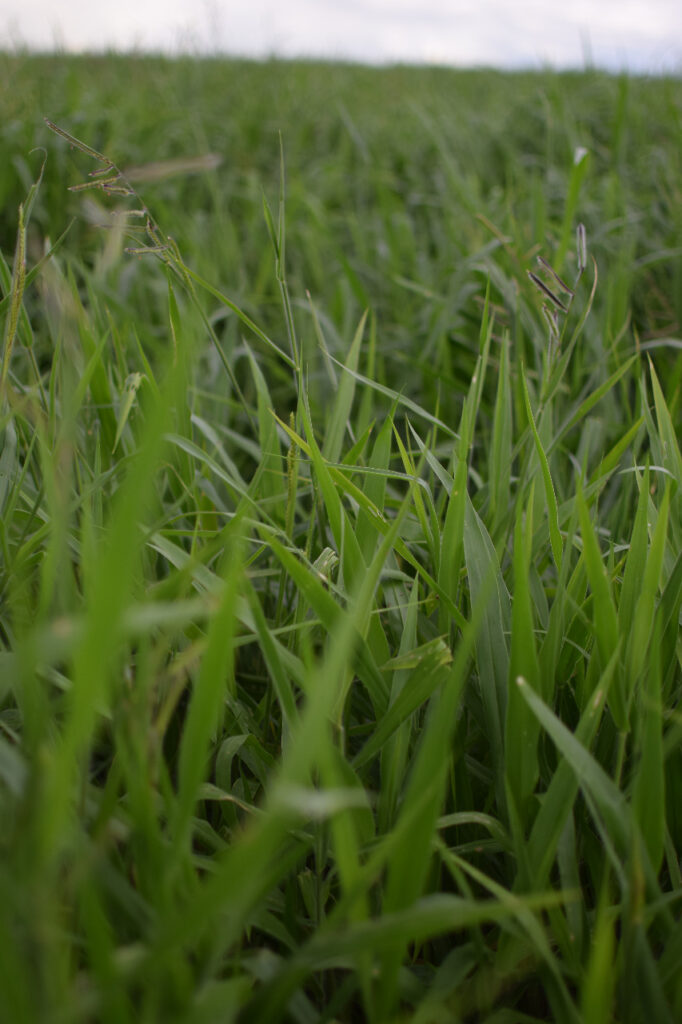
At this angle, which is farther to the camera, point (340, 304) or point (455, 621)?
point (340, 304)

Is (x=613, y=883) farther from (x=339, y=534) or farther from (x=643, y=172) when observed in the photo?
(x=643, y=172)

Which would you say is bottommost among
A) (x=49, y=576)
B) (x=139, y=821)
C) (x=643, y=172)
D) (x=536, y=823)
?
(x=536, y=823)

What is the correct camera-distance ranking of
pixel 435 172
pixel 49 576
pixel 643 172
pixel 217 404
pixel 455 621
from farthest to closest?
1. pixel 435 172
2. pixel 643 172
3. pixel 217 404
4. pixel 455 621
5. pixel 49 576

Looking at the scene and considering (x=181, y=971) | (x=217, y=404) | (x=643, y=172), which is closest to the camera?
(x=181, y=971)

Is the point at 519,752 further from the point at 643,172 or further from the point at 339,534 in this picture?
the point at 643,172

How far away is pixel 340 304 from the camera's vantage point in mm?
1656

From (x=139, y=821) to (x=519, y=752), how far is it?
12.2 inches

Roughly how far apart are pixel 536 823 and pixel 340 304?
1.37 metres

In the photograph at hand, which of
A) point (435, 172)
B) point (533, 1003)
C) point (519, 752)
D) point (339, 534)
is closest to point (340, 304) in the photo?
point (339, 534)

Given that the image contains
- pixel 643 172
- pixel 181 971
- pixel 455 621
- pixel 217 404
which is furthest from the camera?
pixel 643 172

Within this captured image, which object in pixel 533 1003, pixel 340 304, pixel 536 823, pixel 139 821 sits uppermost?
pixel 340 304

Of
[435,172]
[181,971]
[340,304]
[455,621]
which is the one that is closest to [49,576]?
[181,971]

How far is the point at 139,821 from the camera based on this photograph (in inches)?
15.2

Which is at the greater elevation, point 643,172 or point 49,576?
point 643,172
